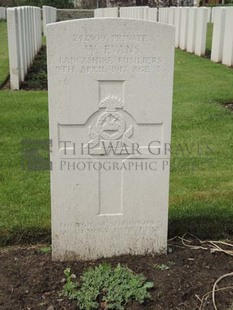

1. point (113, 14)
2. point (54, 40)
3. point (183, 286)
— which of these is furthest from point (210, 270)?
point (113, 14)

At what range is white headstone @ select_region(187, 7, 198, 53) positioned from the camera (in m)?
14.2

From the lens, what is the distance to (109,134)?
9.86 feet

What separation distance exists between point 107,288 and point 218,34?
1033 cm

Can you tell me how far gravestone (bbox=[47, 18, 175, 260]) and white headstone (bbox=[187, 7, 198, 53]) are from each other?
11818 mm

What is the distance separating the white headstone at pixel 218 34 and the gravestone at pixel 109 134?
31.1 feet

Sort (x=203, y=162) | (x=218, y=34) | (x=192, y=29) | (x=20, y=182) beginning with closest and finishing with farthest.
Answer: (x=20, y=182)
(x=203, y=162)
(x=218, y=34)
(x=192, y=29)

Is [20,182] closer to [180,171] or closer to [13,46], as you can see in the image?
[180,171]

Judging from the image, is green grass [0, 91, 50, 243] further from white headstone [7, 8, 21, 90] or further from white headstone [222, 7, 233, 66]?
white headstone [222, 7, 233, 66]

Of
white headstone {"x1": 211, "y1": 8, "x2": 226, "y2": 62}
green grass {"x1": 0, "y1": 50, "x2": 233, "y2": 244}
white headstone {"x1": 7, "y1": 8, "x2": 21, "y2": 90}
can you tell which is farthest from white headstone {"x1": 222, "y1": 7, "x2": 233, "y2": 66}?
white headstone {"x1": 7, "y1": 8, "x2": 21, "y2": 90}

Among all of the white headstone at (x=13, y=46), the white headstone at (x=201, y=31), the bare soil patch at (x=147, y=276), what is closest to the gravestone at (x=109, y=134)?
the bare soil patch at (x=147, y=276)

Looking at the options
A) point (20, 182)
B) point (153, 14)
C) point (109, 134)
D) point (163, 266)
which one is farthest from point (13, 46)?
point (153, 14)

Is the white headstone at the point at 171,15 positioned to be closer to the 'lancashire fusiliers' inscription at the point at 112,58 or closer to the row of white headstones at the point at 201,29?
the row of white headstones at the point at 201,29

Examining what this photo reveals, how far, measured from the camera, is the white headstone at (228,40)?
11.2 m

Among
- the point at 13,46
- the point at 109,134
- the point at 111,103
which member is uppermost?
the point at 111,103
